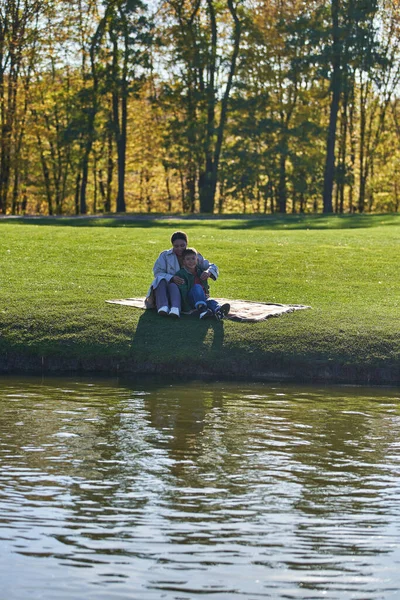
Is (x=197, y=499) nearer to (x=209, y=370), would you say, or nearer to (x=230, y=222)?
(x=209, y=370)

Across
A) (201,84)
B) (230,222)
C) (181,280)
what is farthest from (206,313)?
(201,84)

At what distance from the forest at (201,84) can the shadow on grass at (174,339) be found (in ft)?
101

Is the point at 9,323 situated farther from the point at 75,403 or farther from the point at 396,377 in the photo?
the point at 396,377

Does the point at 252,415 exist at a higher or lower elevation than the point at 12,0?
lower

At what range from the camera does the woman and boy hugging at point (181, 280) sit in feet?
52.0

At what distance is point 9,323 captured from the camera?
15656mm

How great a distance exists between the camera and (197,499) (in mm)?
7352

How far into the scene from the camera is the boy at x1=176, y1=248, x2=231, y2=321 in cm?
1584

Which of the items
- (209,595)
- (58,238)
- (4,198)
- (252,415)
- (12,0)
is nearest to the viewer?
(209,595)

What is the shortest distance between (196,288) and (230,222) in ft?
63.8

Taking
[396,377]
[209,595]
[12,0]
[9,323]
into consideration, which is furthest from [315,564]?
[12,0]

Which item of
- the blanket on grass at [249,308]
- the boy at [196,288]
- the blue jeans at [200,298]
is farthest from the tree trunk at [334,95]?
the blue jeans at [200,298]

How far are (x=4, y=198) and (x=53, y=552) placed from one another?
46235mm

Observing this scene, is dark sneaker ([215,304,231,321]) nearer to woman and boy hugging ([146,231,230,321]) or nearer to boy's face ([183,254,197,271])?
woman and boy hugging ([146,231,230,321])
